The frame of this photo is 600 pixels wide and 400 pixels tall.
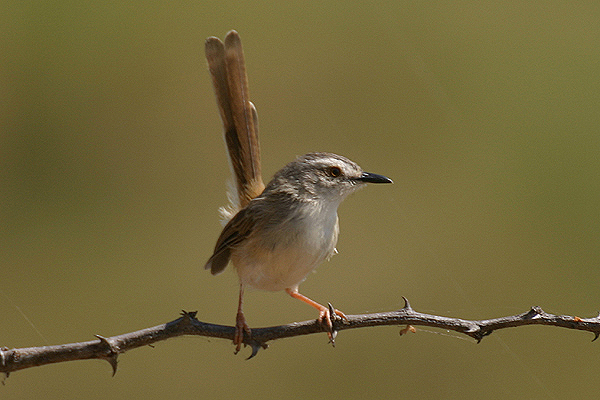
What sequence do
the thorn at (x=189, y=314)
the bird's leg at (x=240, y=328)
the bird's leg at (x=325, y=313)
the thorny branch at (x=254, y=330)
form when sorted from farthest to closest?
the bird's leg at (x=240, y=328) → the bird's leg at (x=325, y=313) → the thorn at (x=189, y=314) → the thorny branch at (x=254, y=330)

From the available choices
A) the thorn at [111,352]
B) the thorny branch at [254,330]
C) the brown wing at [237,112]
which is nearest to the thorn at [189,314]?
the thorny branch at [254,330]

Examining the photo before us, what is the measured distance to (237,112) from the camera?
4.77ft

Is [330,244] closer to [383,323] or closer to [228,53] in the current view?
[383,323]

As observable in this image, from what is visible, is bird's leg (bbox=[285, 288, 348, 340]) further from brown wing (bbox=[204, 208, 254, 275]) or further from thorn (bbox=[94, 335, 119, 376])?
thorn (bbox=[94, 335, 119, 376])

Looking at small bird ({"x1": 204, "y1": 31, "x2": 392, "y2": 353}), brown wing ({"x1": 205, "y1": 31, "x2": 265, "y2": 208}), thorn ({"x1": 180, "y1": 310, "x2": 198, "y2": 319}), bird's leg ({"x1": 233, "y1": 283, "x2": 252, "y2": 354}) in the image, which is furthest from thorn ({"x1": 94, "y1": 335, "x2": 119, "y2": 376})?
brown wing ({"x1": 205, "y1": 31, "x2": 265, "y2": 208})

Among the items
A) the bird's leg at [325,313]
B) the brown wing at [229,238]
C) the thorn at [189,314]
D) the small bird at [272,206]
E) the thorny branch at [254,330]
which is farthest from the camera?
the brown wing at [229,238]

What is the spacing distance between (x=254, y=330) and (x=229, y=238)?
1.35 feet

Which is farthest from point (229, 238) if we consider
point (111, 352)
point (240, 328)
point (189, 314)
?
point (111, 352)

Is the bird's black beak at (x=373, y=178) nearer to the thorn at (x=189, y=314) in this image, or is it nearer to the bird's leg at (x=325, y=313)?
the bird's leg at (x=325, y=313)

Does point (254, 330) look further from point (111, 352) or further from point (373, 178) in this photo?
point (373, 178)

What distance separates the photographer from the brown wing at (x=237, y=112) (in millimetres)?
1317

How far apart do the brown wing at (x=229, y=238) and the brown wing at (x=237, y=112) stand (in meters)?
0.09

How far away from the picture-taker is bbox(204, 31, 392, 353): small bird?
141cm

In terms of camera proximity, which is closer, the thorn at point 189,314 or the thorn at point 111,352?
the thorn at point 111,352
